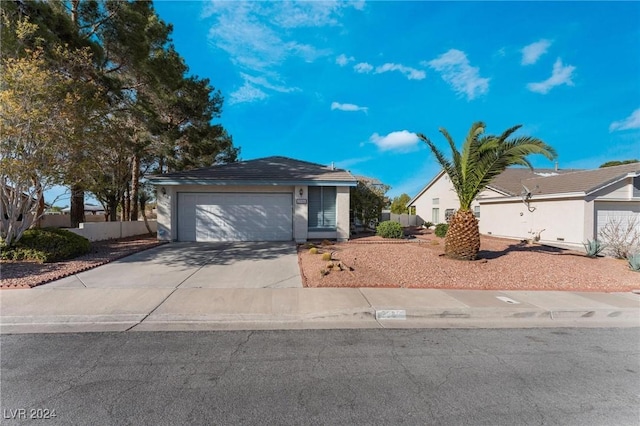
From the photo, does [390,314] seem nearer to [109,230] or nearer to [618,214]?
[109,230]

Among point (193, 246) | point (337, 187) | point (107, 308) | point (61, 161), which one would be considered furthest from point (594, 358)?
point (61, 161)

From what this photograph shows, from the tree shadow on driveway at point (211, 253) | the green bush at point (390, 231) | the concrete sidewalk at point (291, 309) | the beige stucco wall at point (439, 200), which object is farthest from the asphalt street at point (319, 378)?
the beige stucco wall at point (439, 200)

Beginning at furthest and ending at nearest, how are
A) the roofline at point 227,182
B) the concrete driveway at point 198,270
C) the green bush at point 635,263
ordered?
the roofline at point 227,182, the green bush at point 635,263, the concrete driveway at point 198,270

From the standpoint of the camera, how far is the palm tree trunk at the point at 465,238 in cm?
977

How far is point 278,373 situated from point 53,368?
8.63 feet

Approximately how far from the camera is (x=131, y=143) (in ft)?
46.8

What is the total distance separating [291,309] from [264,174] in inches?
401

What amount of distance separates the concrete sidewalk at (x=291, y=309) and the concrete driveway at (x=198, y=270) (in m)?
0.48

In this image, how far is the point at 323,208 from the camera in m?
14.7

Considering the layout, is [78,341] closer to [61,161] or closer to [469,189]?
[61,161]

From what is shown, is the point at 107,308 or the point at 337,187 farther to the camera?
the point at 337,187

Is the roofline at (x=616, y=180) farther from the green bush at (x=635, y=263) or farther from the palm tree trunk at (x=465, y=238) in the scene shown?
the palm tree trunk at (x=465, y=238)

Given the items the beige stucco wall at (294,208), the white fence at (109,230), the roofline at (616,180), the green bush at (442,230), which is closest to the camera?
the white fence at (109,230)

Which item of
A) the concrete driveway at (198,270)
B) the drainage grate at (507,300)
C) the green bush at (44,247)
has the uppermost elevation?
the green bush at (44,247)
